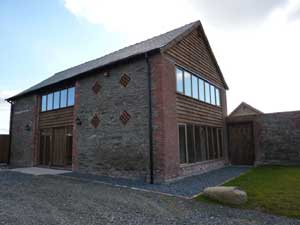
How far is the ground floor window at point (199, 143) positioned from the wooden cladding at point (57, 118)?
629 centimetres

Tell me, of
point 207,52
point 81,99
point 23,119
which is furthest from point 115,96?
point 23,119

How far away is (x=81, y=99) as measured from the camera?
11.2 meters

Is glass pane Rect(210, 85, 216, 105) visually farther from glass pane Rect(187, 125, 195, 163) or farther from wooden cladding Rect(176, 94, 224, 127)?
glass pane Rect(187, 125, 195, 163)

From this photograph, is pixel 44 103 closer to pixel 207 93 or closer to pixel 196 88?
pixel 196 88

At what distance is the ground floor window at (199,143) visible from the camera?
A: 927 centimetres

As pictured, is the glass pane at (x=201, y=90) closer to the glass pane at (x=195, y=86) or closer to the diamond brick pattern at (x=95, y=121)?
the glass pane at (x=195, y=86)

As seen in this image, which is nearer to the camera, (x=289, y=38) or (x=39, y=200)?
(x=39, y=200)

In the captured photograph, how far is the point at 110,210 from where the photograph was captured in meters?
4.65

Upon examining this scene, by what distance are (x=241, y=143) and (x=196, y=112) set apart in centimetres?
487

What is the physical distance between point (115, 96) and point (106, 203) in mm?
5405

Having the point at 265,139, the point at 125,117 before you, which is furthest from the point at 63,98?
the point at 265,139

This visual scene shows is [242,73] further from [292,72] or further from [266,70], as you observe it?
[292,72]

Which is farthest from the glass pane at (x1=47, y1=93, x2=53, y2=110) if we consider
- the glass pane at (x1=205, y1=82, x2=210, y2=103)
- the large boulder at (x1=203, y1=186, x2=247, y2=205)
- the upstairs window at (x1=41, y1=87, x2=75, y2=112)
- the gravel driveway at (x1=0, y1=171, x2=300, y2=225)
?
the large boulder at (x1=203, y1=186, x2=247, y2=205)

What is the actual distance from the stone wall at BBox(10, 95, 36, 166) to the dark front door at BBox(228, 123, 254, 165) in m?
A: 12.7
